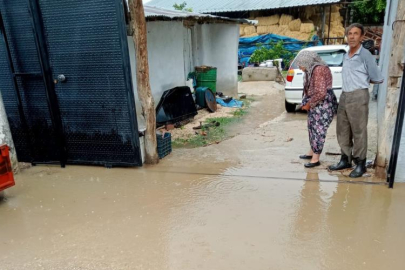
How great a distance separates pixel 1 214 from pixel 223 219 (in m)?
2.47

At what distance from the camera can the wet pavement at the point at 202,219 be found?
2729mm

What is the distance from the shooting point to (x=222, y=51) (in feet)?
36.0

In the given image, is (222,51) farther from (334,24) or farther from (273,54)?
(334,24)

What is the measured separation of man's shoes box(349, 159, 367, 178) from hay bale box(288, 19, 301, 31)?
52.7ft

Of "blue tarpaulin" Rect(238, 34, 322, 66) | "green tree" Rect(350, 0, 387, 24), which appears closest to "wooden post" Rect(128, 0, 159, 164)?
"blue tarpaulin" Rect(238, 34, 322, 66)

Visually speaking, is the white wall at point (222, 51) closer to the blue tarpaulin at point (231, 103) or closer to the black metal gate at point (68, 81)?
the blue tarpaulin at point (231, 103)

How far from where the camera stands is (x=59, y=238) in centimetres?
→ 310

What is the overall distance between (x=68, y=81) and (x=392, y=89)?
4.22 m

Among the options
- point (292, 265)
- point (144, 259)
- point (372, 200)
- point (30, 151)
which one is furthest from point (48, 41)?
point (372, 200)

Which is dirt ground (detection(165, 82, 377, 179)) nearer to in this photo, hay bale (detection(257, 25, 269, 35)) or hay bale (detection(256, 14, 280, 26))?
hay bale (detection(257, 25, 269, 35))

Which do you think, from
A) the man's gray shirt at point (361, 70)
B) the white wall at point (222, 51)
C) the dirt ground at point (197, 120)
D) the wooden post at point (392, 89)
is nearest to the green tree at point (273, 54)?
the white wall at point (222, 51)

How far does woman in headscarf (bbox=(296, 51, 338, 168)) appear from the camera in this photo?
13.8 ft

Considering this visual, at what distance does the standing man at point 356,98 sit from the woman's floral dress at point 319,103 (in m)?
0.20

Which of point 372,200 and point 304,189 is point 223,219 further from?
point 372,200
